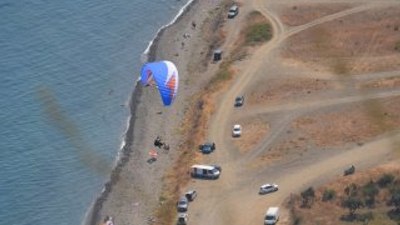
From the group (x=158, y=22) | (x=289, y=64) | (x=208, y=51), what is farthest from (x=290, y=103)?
(x=158, y=22)

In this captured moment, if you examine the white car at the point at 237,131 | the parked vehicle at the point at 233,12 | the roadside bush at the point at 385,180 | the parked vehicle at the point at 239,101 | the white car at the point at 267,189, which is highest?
the parked vehicle at the point at 233,12

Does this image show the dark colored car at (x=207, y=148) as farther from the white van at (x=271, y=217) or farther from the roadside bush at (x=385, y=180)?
the roadside bush at (x=385, y=180)

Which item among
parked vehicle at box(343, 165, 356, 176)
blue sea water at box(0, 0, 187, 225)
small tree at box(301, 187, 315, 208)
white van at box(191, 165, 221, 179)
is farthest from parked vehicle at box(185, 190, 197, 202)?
parked vehicle at box(343, 165, 356, 176)

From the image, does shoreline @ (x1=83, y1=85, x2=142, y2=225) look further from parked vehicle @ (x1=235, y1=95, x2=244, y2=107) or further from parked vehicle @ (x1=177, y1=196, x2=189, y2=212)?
parked vehicle @ (x1=235, y1=95, x2=244, y2=107)

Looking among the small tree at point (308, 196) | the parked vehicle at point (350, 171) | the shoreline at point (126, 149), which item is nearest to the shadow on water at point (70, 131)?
the shoreline at point (126, 149)

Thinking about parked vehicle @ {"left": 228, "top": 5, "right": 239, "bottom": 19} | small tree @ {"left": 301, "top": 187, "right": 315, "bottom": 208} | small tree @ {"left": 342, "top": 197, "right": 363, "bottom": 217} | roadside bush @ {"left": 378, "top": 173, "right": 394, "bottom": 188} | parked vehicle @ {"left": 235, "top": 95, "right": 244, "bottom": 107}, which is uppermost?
parked vehicle @ {"left": 228, "top": 5, "right": 239, "bottom": 19}

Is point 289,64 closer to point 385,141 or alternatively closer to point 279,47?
point 279,47

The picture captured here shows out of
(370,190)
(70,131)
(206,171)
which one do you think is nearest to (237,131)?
(206,171)
